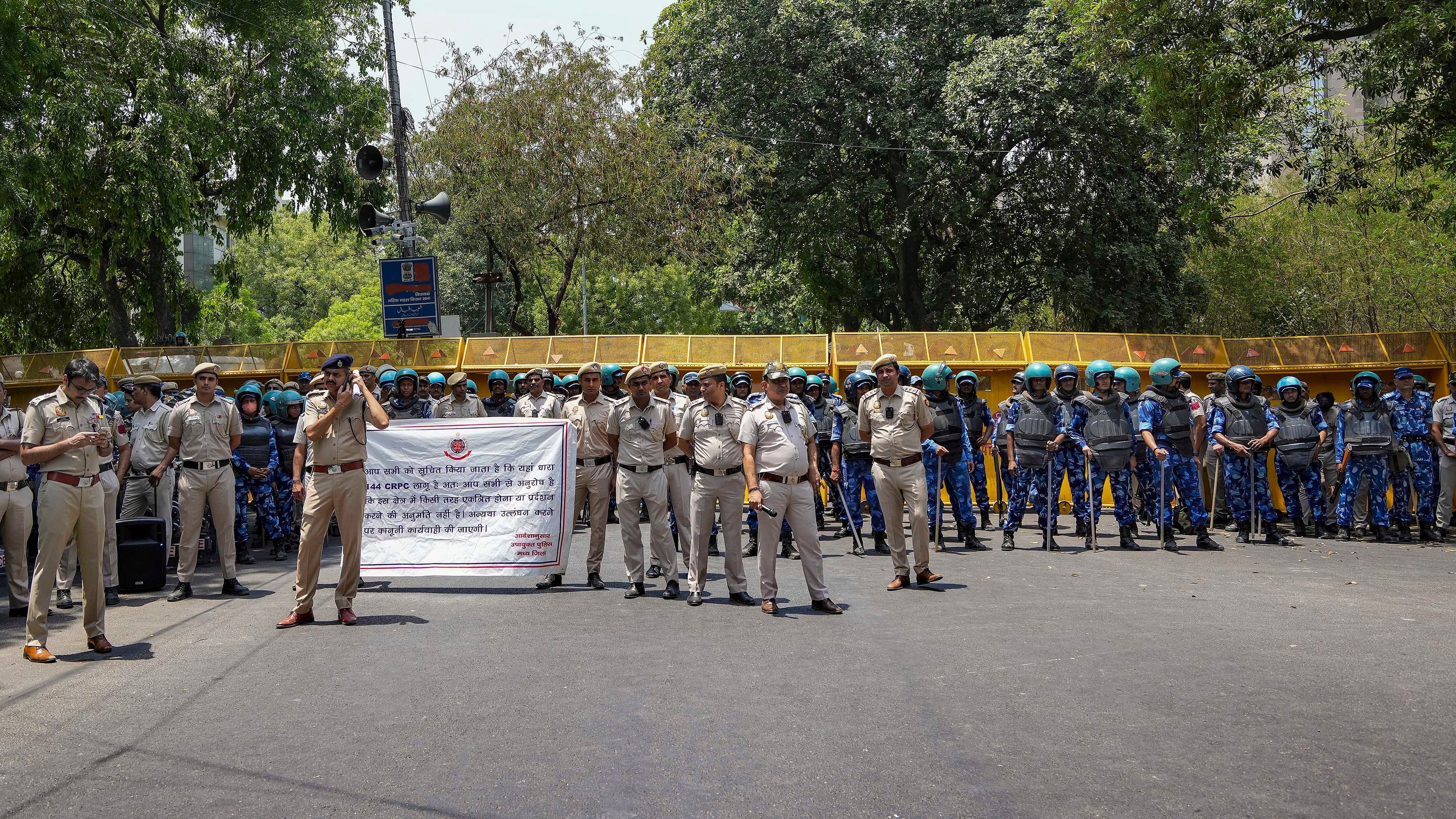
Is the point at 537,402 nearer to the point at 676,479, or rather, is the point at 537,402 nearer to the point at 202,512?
the point at 676,479

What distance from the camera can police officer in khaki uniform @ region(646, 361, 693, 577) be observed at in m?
10.7

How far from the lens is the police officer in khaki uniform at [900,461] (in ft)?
33.4

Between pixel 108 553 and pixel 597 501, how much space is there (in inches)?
170

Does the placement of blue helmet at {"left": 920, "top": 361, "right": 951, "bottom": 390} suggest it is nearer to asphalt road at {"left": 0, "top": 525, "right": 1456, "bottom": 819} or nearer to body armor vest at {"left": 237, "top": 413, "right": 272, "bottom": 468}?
asphalt road at {"left": 0, "top": 525, "right": 1456, "bottom": 819}

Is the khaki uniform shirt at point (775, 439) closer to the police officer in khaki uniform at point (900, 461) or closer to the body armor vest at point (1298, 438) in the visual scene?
the police officer in khaki uniform at point (900, 461)

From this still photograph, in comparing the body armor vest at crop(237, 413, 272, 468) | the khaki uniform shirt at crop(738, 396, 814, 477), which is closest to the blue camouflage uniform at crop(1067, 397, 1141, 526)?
the khaki uniform shirt at crop(738, 396, 814, 477)

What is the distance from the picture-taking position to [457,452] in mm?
11055

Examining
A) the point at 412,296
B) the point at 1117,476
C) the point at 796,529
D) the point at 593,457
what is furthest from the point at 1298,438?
the point at 412,296

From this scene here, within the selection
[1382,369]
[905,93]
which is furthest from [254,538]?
[905,93]

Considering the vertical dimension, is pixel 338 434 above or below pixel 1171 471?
above

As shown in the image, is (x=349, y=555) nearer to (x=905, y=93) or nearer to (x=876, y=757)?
(x=876, y=757)

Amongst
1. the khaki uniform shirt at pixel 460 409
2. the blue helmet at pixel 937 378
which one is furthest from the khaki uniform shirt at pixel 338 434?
the blue helmet at pixel 937 378

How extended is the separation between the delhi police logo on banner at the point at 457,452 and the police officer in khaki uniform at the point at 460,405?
3.35 meters

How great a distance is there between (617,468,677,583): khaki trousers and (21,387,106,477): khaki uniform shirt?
4053 mm
